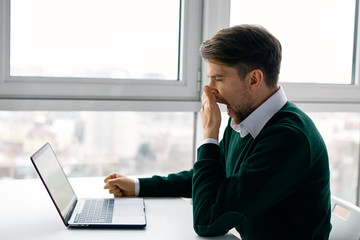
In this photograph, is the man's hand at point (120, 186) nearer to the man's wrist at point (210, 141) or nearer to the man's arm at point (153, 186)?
the man's arm at point (153, 186)

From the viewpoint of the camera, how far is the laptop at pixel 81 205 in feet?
4.35

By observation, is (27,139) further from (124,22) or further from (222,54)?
(222,54)

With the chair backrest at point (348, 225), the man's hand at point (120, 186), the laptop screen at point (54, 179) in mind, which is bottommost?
the chair backrest at point (348, 225)

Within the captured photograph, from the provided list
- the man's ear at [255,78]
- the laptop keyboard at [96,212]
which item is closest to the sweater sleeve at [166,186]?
the laptop keyboard at [96,212]

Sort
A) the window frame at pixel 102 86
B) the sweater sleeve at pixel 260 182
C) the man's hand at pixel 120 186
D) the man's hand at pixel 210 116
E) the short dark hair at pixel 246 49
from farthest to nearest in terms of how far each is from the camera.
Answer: the window frame at pixel 102 86, the man's hand at pixel 120 186, the man's hand at pixel 210 116, the short dark hair at pixel 246 49, the sweater sleeve at pixel 260 182

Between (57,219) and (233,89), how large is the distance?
2.21ft

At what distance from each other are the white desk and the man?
0.11m

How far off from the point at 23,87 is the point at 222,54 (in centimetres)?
111

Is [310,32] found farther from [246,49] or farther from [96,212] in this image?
[96,212]

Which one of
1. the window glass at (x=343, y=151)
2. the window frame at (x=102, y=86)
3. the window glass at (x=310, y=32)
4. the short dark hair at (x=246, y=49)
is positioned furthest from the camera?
the window glass at (x=343, y=151)

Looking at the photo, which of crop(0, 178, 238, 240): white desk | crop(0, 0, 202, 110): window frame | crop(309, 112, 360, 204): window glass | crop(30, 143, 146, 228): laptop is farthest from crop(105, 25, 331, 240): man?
crop(309, 112, 360, 204): window glass

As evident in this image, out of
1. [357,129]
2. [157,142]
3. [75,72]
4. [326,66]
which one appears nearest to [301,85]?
[326,66]

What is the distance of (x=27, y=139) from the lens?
219cm

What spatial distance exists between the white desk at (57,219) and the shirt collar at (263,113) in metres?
0.33
